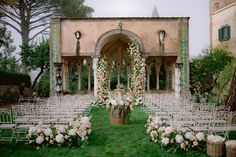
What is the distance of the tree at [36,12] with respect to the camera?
34.8 meters

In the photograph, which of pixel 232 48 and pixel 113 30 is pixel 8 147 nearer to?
pixel 113 30

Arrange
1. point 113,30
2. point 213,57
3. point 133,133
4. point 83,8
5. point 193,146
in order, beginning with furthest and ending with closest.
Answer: point 83,8 → point 213,57 → point 113,30 → point 133,133 → point 193,146

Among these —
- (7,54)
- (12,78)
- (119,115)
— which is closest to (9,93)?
(12,78)

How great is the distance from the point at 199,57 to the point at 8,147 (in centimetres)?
2229

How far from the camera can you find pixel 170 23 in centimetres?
2419

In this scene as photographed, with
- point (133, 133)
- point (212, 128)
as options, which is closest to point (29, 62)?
point (133, 133)

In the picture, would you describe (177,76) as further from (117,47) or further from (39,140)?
(39,140)

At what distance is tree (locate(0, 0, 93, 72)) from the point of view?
34.8 m

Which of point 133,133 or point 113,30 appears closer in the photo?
point 133,133

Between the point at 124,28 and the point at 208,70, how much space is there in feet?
22.9

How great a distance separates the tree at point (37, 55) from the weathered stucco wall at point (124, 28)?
609 centimetres

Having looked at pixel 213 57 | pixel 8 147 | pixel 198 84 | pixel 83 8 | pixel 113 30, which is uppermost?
pixel 83 8

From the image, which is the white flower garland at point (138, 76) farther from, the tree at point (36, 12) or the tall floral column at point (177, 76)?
the tree at point (36, 12)

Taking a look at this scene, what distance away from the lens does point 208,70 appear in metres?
25.7
